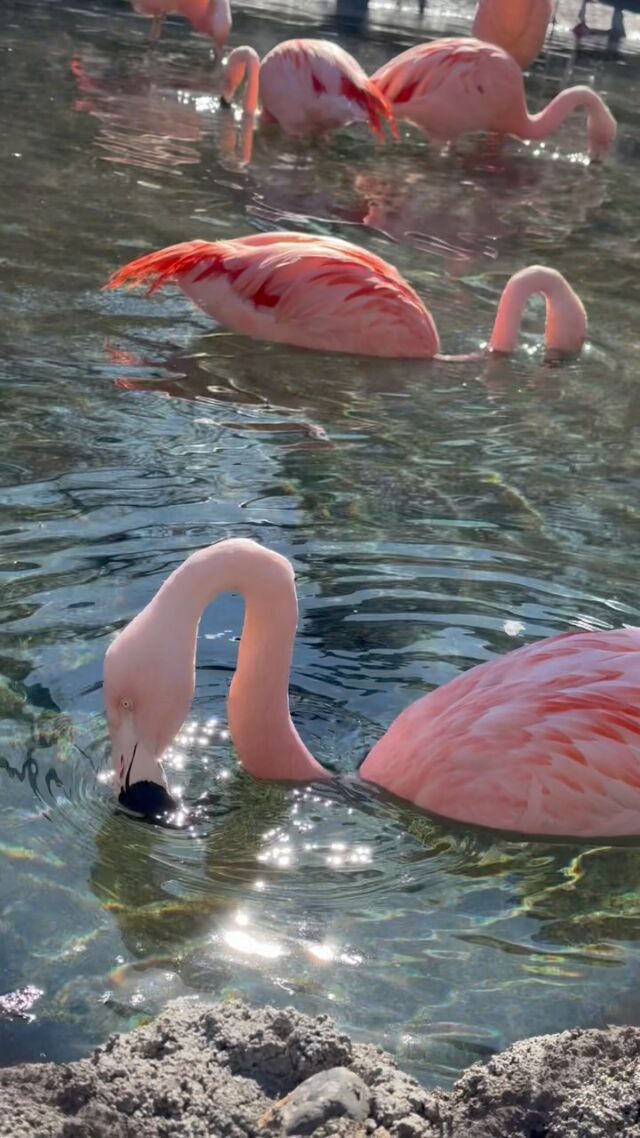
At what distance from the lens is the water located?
3154mm

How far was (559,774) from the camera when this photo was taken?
3.63 metres

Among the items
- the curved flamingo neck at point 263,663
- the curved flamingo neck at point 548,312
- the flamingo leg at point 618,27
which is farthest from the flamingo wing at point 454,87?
the curved flamingo neck at point 263,663

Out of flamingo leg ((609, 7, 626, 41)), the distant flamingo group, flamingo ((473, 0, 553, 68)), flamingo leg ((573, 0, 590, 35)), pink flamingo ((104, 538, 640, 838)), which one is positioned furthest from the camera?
flamingo leg ((609, 7, 626, 41))

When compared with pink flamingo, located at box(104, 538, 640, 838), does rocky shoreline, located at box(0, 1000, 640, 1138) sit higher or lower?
lower

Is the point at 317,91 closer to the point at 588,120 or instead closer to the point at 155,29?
the point at 588,120

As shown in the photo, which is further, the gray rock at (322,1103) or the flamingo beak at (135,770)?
the flamingo beak at (135,770)

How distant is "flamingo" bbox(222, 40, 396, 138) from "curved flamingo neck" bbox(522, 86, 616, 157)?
3.57 feet

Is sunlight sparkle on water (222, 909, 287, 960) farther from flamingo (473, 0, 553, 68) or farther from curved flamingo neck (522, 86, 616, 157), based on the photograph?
flamingo (473, 0, 553, 68)

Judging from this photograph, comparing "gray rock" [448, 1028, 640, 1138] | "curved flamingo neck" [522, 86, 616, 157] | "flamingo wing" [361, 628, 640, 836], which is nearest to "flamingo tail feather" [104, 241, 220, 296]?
"flamingo wing" [361, 628, 640, 836]

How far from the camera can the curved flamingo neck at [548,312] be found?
23.0ft

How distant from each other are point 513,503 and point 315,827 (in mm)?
2082

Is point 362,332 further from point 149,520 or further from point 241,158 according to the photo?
point 241,158

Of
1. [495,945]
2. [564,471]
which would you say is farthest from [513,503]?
Result: [495,945]

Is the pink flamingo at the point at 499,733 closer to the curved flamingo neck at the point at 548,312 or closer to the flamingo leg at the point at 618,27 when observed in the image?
the curved flamingo neck at the point at 548,312
